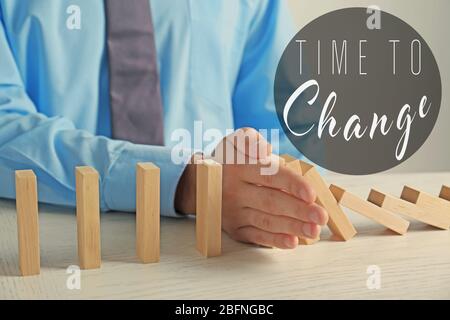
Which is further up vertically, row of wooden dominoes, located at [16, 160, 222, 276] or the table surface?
row of wooden dominoes, located at [16, 160, 222, 276]

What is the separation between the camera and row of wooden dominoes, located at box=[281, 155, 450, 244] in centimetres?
63

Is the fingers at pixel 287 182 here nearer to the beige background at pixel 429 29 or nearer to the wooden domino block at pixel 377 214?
the wooden domino block at pixel 377 214

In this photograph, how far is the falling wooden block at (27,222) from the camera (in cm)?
53

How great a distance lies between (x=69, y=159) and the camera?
0.75 m

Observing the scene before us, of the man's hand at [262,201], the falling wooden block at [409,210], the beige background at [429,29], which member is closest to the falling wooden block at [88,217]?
the man's hand at [262,201]

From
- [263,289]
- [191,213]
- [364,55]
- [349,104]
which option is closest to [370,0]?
[364,55]

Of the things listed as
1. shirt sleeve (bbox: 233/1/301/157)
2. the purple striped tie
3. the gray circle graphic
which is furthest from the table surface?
the gray circle graphic

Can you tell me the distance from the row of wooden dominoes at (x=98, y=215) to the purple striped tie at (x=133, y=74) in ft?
0.98

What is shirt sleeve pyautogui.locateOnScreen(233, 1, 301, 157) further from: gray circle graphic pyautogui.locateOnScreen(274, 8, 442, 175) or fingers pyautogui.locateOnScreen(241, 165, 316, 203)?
gray circle graphic pyautogui.locateOnScreen(274, 8, 442, 175)

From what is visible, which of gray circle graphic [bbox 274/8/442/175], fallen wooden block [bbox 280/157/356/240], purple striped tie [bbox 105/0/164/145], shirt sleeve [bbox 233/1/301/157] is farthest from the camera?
gray circle graphic [bbox 274/8/442/175]

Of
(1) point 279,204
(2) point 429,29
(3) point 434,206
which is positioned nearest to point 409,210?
(3) point 434,206

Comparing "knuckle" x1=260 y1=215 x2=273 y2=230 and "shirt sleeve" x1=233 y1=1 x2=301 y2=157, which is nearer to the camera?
"knuckle" x1=260 y1=215 x2=273 y2=230

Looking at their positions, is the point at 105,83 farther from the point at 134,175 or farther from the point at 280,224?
the point at 280,224

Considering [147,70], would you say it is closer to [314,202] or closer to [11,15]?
[11,15]
